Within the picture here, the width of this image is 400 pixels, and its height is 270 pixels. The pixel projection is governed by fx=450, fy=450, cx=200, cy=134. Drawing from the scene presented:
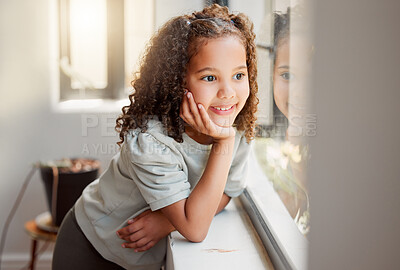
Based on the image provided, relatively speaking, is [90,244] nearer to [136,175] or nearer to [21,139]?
[136,175]

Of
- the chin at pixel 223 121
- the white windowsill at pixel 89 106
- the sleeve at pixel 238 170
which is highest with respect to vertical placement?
the chin at pixel 223 121

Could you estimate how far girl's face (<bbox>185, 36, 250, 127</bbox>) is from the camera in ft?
2.14

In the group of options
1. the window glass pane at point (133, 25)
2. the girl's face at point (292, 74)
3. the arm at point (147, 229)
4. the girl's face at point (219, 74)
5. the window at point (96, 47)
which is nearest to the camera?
the girl's face at point (292, 74)

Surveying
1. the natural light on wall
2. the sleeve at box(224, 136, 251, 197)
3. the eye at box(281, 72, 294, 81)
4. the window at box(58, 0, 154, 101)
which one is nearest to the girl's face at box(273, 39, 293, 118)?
the eye at box(281, 72, 294, 81)

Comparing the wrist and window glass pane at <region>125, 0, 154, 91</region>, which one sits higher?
window glass pane at <region>125, 0, 154, 91</region>

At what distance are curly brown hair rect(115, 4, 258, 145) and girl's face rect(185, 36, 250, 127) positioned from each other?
0.4 inches

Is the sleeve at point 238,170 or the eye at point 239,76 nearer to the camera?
the eye at point 239,76

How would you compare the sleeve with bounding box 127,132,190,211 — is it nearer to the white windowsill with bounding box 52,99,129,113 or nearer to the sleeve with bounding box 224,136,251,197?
the sleeve with bounding box 224,136,251,197

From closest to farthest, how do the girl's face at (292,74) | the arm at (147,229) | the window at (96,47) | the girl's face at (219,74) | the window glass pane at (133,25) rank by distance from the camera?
the girl's face at (292,74) < the girl's face at (219,74) < the arm at (147,229) < the window glass pane at (133,25) < the window at (96,47)

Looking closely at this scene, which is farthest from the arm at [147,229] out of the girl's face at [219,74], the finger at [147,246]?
the girl's face at [219,74]

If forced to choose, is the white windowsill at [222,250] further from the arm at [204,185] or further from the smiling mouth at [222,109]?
the smiling mouth at [222,109]

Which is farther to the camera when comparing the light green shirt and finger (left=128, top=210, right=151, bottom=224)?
finger (left=128, top=210, right=151, bottom=224)

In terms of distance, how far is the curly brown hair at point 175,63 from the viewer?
664 millimetres

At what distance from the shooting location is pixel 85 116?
6.73 ft
